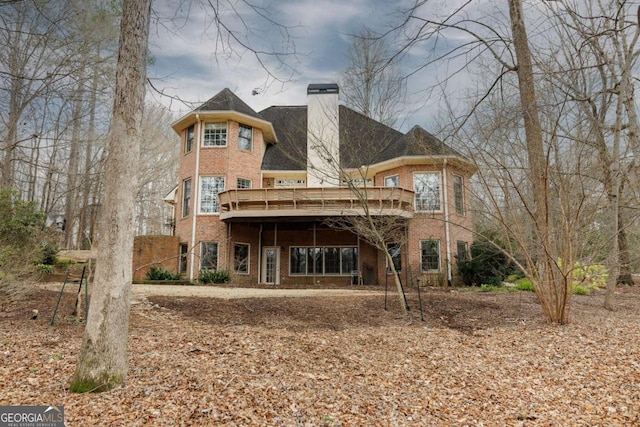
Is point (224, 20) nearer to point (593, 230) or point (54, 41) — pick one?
point (54, 41)

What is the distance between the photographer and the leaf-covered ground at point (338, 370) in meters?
3.15

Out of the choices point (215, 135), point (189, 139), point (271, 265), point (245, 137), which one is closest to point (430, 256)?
point (271, 265)

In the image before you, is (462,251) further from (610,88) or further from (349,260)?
(610,88)

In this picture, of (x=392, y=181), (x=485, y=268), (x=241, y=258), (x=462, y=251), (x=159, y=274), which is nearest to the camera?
(x=485, y=268)

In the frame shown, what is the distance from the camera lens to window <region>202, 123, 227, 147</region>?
1698 centimetres

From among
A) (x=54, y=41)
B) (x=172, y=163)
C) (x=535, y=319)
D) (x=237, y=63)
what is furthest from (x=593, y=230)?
(x=172, y=163)

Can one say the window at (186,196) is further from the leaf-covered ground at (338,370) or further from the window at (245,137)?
the leaf-covered ground at (338,370)

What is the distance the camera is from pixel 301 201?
14867mm

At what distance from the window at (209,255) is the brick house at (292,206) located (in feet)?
0.14

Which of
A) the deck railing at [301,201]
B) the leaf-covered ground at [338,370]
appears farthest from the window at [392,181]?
the leaf-covered ground at [338,370]

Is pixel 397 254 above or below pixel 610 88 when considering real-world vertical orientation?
below

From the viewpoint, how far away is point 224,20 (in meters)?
5.37

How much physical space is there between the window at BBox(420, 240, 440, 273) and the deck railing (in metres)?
2.14

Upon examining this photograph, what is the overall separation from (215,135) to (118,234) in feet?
46.9
